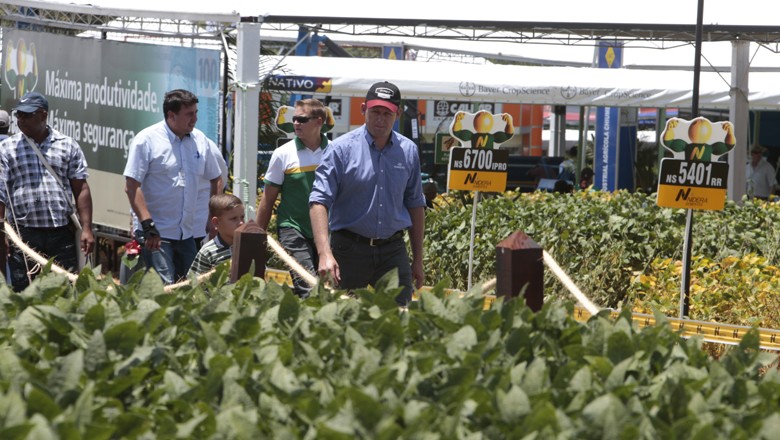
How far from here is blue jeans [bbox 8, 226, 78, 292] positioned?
691 cm

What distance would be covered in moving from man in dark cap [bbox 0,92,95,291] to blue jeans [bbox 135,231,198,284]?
0.51 meters

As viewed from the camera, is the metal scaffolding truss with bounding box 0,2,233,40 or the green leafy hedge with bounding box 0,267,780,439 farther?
the metal scaffolding truss with bounding box 0,2,233,40

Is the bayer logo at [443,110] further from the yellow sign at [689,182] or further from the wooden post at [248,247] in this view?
the wooden post at [248,247]

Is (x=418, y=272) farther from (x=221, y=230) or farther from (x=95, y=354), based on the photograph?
(x=95, y=354)

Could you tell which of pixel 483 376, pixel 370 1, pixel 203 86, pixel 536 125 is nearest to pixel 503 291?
pixel 483 376

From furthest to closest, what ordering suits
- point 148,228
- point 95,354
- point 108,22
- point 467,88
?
point 467,88 < point 108,22 < point 148,228 < point 95,354

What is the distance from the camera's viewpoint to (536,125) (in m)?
28.2

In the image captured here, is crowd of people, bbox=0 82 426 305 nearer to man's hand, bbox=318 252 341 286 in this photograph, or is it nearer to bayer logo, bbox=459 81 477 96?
man's hand, bbox=318 252 341 286

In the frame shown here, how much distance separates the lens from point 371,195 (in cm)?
586

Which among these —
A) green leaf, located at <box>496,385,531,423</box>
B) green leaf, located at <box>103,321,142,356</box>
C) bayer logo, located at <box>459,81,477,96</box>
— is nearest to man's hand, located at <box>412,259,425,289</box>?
green leaf, located at <box>103,321,142,356</box>

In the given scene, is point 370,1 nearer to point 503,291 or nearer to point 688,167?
point 688,167

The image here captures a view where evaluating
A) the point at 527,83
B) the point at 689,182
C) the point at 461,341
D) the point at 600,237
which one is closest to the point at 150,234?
the point at 689,182

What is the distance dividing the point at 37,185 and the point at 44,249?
39 centimetres

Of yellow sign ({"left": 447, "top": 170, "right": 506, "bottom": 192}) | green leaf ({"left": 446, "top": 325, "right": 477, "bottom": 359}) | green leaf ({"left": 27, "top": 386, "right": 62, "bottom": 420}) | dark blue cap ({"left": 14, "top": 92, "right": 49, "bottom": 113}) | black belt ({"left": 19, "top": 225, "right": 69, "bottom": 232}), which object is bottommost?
black belt ({"left": 19, "top": 225, "right": 69, "bottom": 232})
